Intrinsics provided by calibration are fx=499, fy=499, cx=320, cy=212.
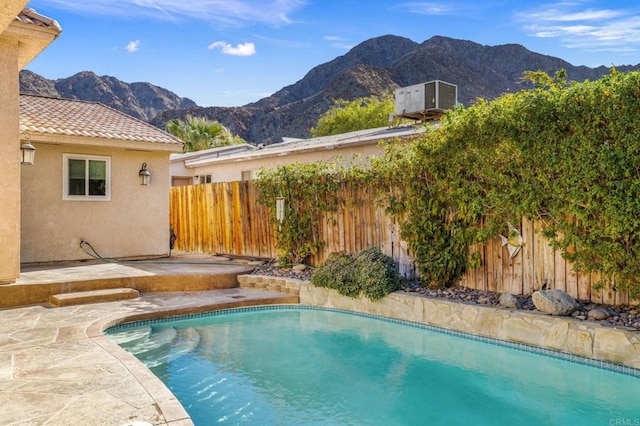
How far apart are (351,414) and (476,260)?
3.90m

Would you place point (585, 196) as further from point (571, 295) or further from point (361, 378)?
point (361, 378)

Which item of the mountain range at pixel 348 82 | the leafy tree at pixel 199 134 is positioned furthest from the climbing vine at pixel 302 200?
the mountain range at pixel 348 82

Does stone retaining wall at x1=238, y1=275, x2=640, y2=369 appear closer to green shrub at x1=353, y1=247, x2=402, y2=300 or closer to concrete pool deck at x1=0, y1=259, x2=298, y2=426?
green shrub at x1=353, y1=247, x2=402, y2=300

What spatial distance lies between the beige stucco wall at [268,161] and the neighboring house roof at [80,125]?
3865 millimetres

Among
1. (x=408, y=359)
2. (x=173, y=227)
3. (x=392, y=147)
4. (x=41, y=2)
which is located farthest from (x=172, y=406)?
(x=41, y=2)

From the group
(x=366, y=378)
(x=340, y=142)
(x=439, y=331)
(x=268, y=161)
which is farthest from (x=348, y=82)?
(x=366, y=378)

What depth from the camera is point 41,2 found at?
24.8m

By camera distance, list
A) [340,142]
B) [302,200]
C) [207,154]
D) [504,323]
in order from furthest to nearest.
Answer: [207,154], [340,142], [302,200], [504,323]

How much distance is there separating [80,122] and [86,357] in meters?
8.85

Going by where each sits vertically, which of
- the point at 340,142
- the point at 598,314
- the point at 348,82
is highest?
the point at 348,82

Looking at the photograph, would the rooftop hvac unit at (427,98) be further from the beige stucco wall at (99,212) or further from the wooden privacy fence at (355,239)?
the beige stucco wall at (99,212)

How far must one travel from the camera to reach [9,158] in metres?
8.10

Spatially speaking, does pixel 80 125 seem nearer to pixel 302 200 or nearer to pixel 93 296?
pixel 93 296

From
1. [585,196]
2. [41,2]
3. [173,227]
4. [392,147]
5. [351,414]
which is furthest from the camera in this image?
[41,2]
